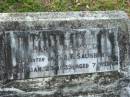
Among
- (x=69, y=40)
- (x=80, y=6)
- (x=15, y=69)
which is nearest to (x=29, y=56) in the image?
(x=15, y=69)

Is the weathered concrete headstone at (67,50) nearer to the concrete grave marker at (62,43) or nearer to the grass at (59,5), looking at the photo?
the concrete grave marker at (62,43)

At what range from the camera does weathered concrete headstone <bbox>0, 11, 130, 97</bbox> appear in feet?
14.8

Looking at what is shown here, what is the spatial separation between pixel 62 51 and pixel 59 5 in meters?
2.52

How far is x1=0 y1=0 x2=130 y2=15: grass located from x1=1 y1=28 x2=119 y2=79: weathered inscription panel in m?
2.17

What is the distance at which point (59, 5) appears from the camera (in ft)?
23.3

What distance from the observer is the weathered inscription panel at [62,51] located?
451cm

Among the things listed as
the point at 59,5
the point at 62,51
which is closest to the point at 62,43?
the point at 62,51

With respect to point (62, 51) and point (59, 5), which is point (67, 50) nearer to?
point (62, 51)

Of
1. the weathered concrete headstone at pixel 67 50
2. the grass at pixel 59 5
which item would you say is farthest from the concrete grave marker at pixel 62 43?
the grass at pixel 59 5

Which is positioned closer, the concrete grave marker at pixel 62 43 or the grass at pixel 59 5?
the concrete grave marker at pixel 62 43

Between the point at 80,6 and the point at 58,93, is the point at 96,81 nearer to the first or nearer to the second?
the point at 58,93

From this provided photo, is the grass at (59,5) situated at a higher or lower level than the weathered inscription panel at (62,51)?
higher

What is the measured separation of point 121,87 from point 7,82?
1.57 metres

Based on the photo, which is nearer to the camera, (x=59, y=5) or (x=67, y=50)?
(x=67, y=50)
